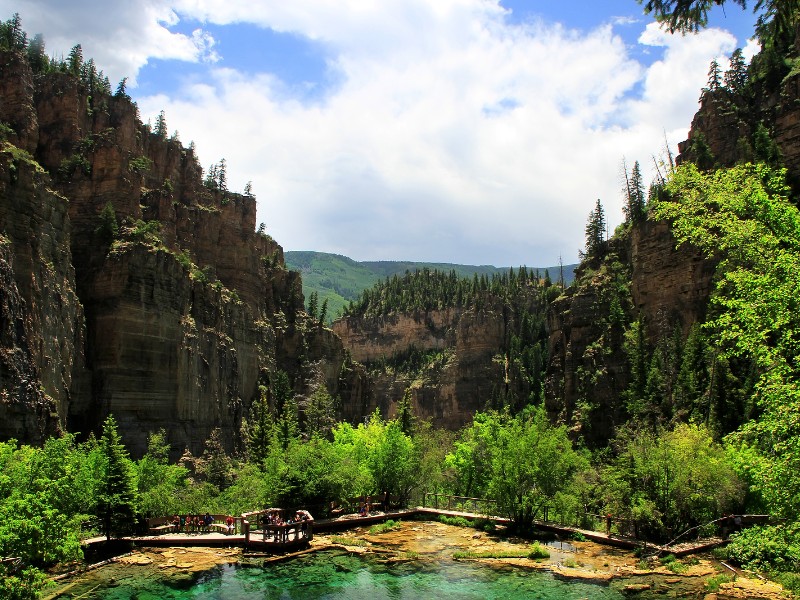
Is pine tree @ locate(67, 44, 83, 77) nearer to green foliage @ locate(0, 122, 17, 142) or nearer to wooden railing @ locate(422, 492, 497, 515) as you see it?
green foliage @ locate(0, 122, 17, 142)

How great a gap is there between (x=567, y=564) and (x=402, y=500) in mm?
16567

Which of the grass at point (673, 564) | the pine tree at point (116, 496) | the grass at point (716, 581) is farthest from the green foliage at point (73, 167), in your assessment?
the grass at point (716, 581)

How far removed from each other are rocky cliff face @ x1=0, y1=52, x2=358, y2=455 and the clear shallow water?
2162 cm

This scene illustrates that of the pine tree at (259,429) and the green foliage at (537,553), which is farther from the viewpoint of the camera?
the pine tree at (259,429)

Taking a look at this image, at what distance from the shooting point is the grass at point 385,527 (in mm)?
39247

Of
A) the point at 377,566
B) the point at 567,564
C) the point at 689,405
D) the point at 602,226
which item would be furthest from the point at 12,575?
the point at 602,226

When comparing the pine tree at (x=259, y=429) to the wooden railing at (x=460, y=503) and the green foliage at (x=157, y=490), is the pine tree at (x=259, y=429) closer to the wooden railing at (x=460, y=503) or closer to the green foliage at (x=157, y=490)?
the green foliage at (x=157, y=490)

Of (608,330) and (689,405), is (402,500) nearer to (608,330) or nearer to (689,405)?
(689,405)

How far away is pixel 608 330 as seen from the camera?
85.4m

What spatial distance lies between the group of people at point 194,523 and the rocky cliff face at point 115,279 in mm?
14457

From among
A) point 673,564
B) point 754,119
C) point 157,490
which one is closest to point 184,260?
point 157,490

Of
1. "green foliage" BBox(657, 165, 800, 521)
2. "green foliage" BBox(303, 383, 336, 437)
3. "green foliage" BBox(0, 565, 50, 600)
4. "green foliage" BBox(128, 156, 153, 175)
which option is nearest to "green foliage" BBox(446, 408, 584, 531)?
"green foliage" BBox(657, 165, 800, 521)

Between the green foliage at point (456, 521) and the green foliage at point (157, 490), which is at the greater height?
the green foliage at point (157, 490)

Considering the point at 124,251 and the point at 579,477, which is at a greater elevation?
the point at 124,251
